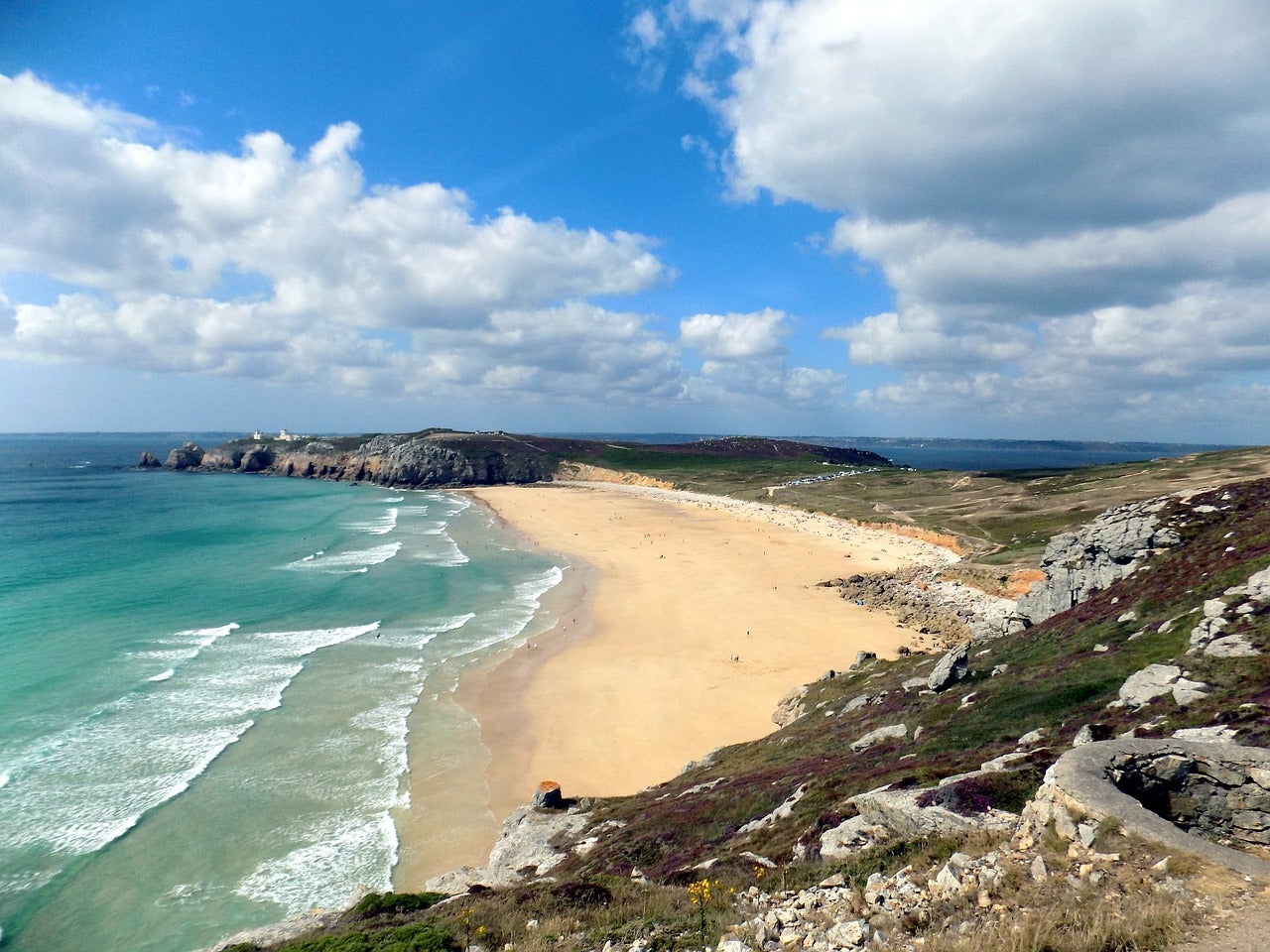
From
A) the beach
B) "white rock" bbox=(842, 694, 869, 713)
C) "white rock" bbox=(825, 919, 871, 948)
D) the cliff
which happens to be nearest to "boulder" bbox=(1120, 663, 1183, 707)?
"white rock" bbox=(842, 694, 869, 713)

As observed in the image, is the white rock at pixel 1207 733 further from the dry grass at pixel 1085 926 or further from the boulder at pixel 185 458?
the boulder at pixel 185 458

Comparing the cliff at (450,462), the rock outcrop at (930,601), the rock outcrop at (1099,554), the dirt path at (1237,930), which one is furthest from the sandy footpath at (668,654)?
the cliff at (450,462)

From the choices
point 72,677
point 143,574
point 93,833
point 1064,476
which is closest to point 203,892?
point 93,833

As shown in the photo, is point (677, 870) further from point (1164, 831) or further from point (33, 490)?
point (33, 490)

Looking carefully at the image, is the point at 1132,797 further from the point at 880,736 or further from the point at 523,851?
the point at 523,851

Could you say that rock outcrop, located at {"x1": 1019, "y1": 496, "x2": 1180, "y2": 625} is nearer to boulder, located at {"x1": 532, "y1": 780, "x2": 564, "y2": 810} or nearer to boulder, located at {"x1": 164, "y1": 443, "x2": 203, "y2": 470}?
boulder, located at {"x1": 532, "y1": 780, "x2": 564, "y2": 810}

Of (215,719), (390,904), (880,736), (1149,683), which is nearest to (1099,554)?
(1149,683)
